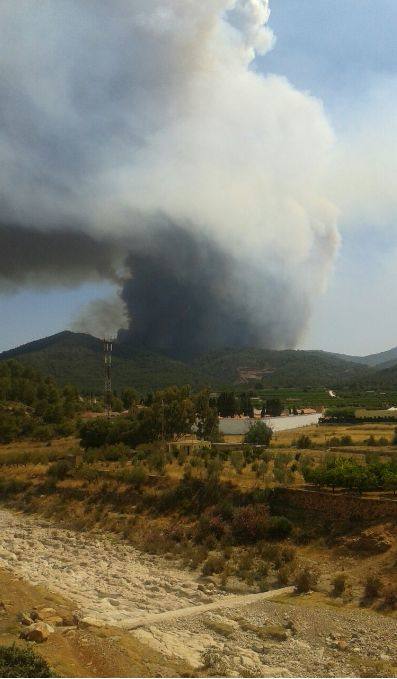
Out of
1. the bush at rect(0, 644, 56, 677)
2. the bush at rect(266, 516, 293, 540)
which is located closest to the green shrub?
the bush at rect(266, 516, 293, 540)

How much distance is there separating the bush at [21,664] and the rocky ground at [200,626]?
4.31 ft

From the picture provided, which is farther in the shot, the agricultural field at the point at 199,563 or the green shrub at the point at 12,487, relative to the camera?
the green shrub at the point at 12,487

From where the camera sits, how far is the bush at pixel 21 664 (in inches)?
449

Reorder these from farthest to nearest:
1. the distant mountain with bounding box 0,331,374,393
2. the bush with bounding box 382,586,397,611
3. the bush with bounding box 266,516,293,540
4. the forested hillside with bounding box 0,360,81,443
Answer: the distant mountain with bounding box 0,331,374,393
the forested hillside with bounding box 0,360,81,443
the bush with bounding box 266,516,293,540
the bush with bounding box 382,586,397,611

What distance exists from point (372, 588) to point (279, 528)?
23.2ft

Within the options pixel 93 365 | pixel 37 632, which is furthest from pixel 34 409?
pixel 93 365

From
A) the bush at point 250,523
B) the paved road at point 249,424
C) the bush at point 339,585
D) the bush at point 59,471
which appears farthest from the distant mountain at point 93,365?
the bush at point 339,585

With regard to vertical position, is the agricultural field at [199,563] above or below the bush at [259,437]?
below

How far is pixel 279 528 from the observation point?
2688cm

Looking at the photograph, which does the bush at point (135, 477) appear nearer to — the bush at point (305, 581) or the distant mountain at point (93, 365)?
the bush at point (305, 581)

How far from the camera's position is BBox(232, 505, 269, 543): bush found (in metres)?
27.1

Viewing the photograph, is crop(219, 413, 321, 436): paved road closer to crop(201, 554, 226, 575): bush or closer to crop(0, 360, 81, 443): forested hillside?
crop(0, 360, 81, 443): forested hillside

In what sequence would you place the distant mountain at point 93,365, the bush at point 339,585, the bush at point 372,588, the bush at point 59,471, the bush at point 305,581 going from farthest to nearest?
the distant mountain at point 93,365 < the bush at point 59,471 < the bush at point 305,581 < the bush at point 339,585 < the bush at point 372,588

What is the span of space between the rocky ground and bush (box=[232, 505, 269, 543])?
3833mm
